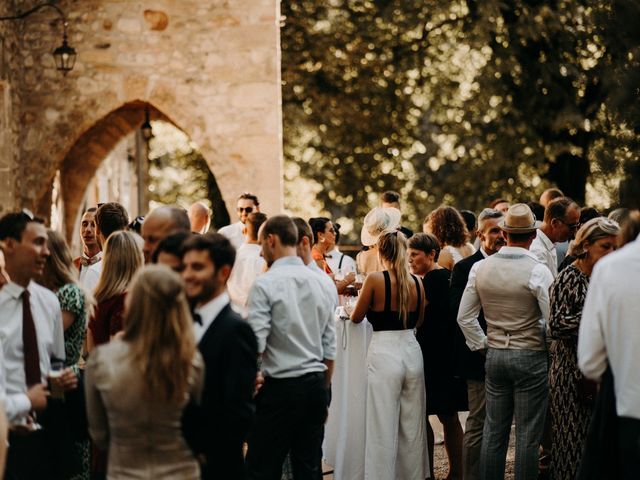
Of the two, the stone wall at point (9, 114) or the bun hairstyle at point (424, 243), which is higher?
the stone wall at point (9, 114)

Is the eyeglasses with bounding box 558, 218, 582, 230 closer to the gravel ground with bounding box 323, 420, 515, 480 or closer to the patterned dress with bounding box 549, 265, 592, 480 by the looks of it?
the patterned dress with bounding box 549, 265, 592, 480

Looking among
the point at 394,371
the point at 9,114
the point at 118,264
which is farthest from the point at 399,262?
the point at 9,114

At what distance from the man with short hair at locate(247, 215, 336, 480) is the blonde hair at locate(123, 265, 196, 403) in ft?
6.46

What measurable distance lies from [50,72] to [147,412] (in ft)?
40.5

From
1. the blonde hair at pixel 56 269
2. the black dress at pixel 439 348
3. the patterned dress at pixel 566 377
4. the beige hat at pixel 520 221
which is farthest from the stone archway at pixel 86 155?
the blonde hair at pixel 56 269

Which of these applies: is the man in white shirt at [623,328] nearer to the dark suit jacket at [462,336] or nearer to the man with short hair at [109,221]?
the dark suit jacket at [462,336]

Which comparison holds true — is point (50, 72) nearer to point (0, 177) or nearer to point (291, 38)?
point (0, 177)

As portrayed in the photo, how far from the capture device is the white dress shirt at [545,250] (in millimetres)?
8992

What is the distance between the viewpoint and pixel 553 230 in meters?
9.11

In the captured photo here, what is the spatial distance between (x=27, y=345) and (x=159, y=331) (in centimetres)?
127

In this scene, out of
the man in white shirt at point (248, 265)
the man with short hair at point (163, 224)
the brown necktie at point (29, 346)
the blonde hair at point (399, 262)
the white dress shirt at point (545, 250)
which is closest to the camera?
the brown necktie at point (29, 346)

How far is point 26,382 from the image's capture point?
5.12 meters

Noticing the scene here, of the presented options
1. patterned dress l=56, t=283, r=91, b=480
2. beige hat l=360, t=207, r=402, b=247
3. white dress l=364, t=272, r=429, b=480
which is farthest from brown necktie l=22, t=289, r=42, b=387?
beige hat l=360, t=207, r=402, b=247

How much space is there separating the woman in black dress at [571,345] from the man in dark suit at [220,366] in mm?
2832
